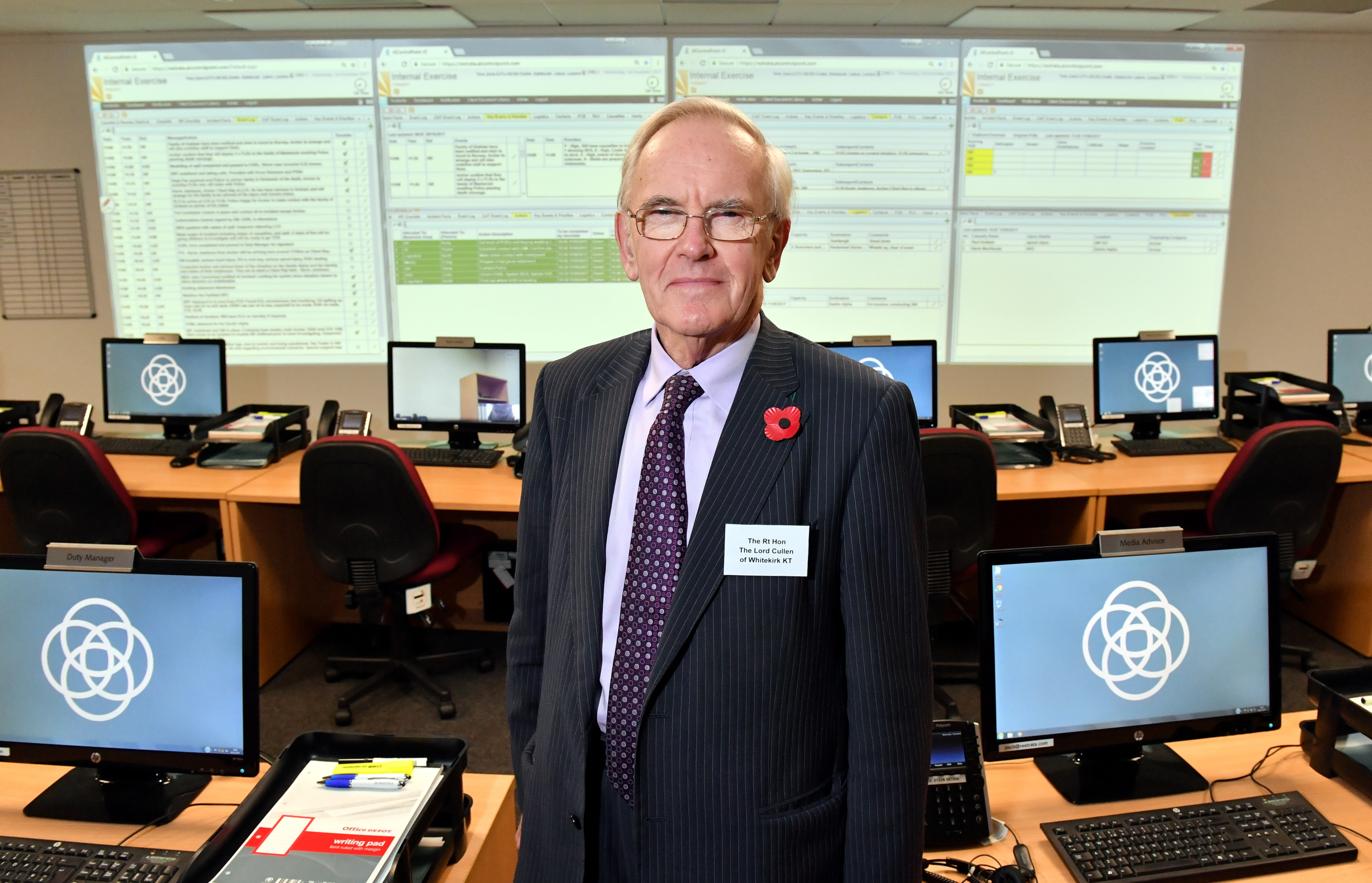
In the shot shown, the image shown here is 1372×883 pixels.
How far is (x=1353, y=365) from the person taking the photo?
12.3ft

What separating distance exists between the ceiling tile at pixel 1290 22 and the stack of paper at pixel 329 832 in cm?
460

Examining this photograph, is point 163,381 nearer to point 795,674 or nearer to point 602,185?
Answer: point 602,185

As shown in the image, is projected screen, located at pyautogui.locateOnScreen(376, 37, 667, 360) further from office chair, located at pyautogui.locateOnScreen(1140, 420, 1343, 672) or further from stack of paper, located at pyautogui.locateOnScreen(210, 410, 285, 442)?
office chair, located at pyautogui.locateOnScreen(1140, 420, 1343, 672)

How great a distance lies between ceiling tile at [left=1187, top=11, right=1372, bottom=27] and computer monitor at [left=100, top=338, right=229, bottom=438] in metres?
4.81

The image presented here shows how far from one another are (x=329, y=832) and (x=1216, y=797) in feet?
4.44

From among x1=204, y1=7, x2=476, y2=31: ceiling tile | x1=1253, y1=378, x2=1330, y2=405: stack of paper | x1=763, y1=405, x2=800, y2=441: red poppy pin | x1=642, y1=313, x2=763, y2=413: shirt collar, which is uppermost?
x1=204, y1=7, x2=476, y2=31: ceiling tile

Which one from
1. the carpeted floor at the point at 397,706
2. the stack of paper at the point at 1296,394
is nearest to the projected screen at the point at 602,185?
the stack of paper at the point at 1296,394

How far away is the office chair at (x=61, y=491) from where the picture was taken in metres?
2.87

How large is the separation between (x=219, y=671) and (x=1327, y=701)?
1.80 m

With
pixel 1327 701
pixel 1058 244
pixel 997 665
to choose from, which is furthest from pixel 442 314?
pixel 1327 701

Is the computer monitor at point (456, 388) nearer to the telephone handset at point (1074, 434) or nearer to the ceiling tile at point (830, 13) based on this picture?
the ceiling tile at point (830, 13)

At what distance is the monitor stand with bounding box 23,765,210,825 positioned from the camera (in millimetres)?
1328

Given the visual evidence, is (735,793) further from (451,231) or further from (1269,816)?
(451,231)

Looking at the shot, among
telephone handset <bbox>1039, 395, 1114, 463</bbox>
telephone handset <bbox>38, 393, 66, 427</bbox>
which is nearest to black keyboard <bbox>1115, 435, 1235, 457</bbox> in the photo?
telephone handset <bbox>1039, 395, 1114, 463</bbox>
